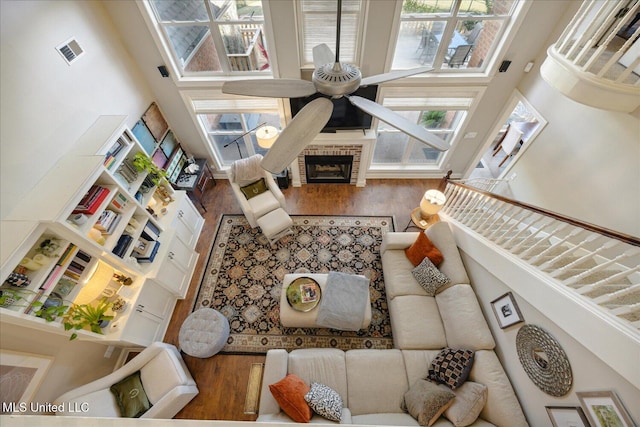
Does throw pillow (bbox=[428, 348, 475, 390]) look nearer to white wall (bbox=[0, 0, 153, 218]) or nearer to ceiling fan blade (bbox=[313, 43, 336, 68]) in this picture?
ceiling fan blade (bbox=[313, 43, 336, 68])

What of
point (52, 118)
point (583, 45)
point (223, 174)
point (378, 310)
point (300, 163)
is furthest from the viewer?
point (223, 174)

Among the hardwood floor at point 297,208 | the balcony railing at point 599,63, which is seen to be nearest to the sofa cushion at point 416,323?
the hardwood floor at point 297,208

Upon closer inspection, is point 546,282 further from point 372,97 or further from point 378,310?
point 372,97

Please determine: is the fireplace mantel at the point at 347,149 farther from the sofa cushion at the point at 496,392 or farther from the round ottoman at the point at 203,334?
the sofa cushion at the point at 496,392

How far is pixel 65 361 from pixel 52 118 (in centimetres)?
242

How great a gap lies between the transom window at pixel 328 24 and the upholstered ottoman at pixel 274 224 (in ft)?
7.37

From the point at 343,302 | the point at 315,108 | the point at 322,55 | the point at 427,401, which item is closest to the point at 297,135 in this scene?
the point at 315,108

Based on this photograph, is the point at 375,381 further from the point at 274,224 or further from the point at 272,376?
the point at 274,224

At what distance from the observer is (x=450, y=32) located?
10.8ft

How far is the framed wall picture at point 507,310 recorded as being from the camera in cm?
251

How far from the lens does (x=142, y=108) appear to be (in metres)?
3.75

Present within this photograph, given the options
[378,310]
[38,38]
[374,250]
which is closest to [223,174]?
[38,38]

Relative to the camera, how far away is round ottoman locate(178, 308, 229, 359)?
9.64 feet

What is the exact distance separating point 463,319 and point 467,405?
821mm
